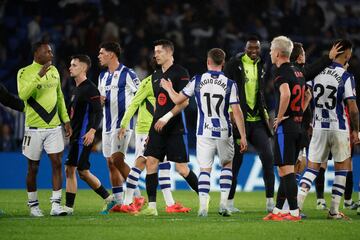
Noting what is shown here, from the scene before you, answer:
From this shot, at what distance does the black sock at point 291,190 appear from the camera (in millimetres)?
11297

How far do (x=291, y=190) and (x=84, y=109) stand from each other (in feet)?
10.8

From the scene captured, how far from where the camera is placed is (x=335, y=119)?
12.0 metres

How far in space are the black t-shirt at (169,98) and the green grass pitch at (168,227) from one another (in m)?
1.20

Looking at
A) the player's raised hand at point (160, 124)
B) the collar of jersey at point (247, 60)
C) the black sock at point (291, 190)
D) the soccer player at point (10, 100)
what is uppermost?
the collar of jersey at point (247, 60)

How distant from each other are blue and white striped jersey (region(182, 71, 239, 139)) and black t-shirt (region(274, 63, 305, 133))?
79 cm

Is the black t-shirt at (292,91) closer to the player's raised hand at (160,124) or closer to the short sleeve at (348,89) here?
the short sleeve at (348,89)

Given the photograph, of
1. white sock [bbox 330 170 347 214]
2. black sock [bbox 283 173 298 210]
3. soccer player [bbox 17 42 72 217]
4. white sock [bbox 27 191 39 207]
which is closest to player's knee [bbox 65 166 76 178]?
soccer player [bbox 17 42 72 217]

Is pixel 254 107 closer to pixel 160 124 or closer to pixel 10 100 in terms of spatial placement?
pixel 160 124

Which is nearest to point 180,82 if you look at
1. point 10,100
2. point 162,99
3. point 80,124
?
point 162,99

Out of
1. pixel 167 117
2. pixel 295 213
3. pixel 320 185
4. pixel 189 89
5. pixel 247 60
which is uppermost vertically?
pixel 247 60

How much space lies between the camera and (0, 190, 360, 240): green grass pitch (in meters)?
9.83

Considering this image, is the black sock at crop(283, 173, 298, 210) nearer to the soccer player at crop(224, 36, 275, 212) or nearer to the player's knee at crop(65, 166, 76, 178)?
the soccer player at crop(224, 36, 275, 212)

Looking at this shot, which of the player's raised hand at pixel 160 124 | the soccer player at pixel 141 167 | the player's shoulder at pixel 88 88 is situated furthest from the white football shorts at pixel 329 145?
the player's shoulder at pixel 88 88

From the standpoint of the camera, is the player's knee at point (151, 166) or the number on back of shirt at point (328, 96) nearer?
the number on back of shirt at point (328, 96)
